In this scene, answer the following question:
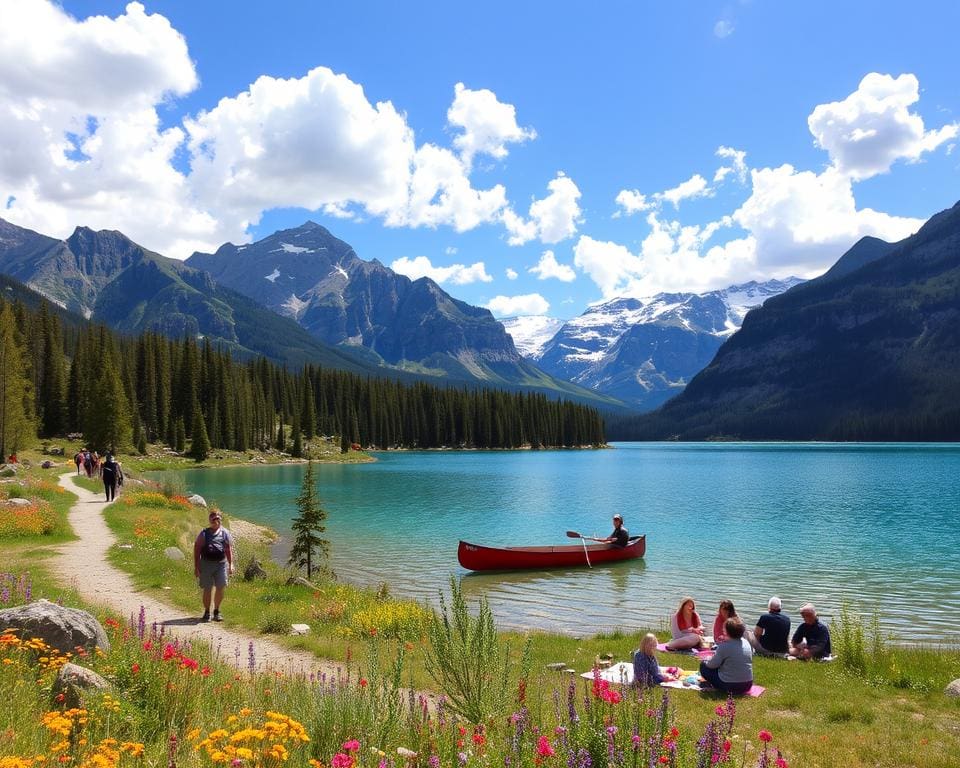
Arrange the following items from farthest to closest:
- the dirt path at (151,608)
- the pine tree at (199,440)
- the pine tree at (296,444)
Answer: the pine tree at (296,444)
the pine tree at (199,440)
the dirt path at (151,608)

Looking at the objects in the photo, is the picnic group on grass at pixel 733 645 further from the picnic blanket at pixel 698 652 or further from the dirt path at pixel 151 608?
the dirt path at pixel 151 608

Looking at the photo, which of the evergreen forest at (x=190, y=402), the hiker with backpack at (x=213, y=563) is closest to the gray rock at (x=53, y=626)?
the hiker with backpack at (x=213, y=563)

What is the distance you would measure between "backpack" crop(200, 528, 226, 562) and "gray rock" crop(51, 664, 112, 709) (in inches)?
359

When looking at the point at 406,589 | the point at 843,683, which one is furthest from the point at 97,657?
the point at 406,589

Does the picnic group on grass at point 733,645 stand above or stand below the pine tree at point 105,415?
below

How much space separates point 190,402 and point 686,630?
119m

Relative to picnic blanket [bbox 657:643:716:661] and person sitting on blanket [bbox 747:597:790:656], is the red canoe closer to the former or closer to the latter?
picnic blanket [bbox 657:643:716:661]

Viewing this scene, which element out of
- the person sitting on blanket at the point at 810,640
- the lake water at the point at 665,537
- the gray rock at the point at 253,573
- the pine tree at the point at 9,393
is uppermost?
the pine tree at the point at 9,393

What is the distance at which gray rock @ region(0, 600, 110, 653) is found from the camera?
9484 millimetres

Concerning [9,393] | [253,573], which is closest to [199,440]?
[9,393]

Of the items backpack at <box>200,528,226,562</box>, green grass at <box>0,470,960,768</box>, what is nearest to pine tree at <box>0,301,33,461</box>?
green grass at <box>0,470,960,768</box>

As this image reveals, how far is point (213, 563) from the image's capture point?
16.6m

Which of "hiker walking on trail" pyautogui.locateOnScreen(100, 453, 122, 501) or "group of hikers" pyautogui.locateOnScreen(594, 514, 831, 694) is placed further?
"hiker walking on trail" pyautogui.locateOnScreen(100, 453, 122, 501)

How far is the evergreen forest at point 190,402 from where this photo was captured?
85562 millimetres
